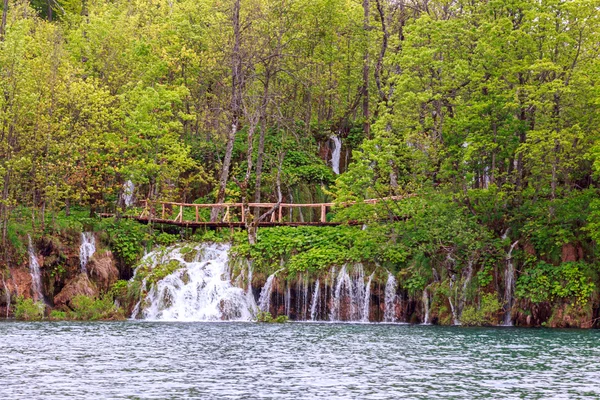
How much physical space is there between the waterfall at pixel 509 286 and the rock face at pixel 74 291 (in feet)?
61.7

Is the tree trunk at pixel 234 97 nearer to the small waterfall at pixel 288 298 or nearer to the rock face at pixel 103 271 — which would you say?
the rock face at pixel 103 271

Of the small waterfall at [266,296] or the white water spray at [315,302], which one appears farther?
the small waterfall at [266,296]

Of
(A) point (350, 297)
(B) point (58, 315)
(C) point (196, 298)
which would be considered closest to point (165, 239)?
(C) point (196, 298)

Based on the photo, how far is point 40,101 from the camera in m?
44.5

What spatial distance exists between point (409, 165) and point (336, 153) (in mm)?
14308

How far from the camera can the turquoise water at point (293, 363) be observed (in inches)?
723

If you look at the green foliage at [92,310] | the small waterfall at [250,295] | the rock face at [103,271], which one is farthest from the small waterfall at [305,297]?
the rock face at [103,271]

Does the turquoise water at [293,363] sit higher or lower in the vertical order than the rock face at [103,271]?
lower

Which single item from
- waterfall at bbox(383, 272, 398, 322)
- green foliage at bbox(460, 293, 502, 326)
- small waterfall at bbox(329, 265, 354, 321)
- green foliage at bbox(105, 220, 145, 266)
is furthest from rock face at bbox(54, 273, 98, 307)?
green foliage at bbox(460, 293, 502, 326)

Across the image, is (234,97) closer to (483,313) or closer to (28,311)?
(28,311)

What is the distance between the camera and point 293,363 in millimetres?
23266

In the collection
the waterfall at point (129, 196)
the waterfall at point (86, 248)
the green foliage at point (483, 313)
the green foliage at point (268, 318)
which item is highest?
the waterfall at point (129, 196)

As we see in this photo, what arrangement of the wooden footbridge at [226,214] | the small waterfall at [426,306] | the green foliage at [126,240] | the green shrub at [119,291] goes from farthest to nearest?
the wooden footbridge at [226,214] → the green foliage at [126,240] → the green shrub at [119,291] → the small waterfall at [426,306]

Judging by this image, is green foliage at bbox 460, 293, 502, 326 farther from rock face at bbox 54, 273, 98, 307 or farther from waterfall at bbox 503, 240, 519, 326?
rock face at bbox 54, 273, 98, 307
